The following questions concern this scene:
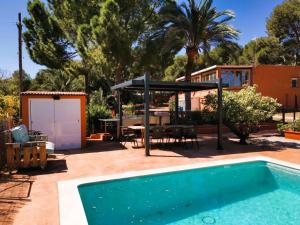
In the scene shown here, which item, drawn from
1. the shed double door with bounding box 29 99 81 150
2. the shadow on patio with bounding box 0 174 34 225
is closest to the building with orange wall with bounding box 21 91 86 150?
the shed double door with bounding box 29 99 81 150

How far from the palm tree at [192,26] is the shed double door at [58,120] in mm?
7810

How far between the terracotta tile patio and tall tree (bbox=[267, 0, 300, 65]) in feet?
110

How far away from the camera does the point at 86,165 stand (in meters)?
9.09

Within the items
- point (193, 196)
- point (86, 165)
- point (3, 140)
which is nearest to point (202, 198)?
point (193, 196)

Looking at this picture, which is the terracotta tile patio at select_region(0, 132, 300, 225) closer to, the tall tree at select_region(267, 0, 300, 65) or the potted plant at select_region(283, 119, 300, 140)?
the potted plant at select_region(283, 119, 300, 140)

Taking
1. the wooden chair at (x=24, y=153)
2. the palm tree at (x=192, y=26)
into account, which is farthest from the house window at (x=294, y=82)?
the wooden chair at (x=24, y=153)

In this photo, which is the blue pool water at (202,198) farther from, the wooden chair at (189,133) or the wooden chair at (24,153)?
the wooden chair at (189,133)

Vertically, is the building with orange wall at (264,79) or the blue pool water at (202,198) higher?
the building with orange wall at (264,79)

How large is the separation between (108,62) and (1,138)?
31.7 ft

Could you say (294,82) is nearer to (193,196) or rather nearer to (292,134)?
(292,134)

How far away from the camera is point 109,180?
7328 mm

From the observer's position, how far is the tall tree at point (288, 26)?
39.8 metres

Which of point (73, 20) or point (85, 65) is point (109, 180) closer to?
point (73, 20)

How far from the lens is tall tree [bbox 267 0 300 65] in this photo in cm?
3975
